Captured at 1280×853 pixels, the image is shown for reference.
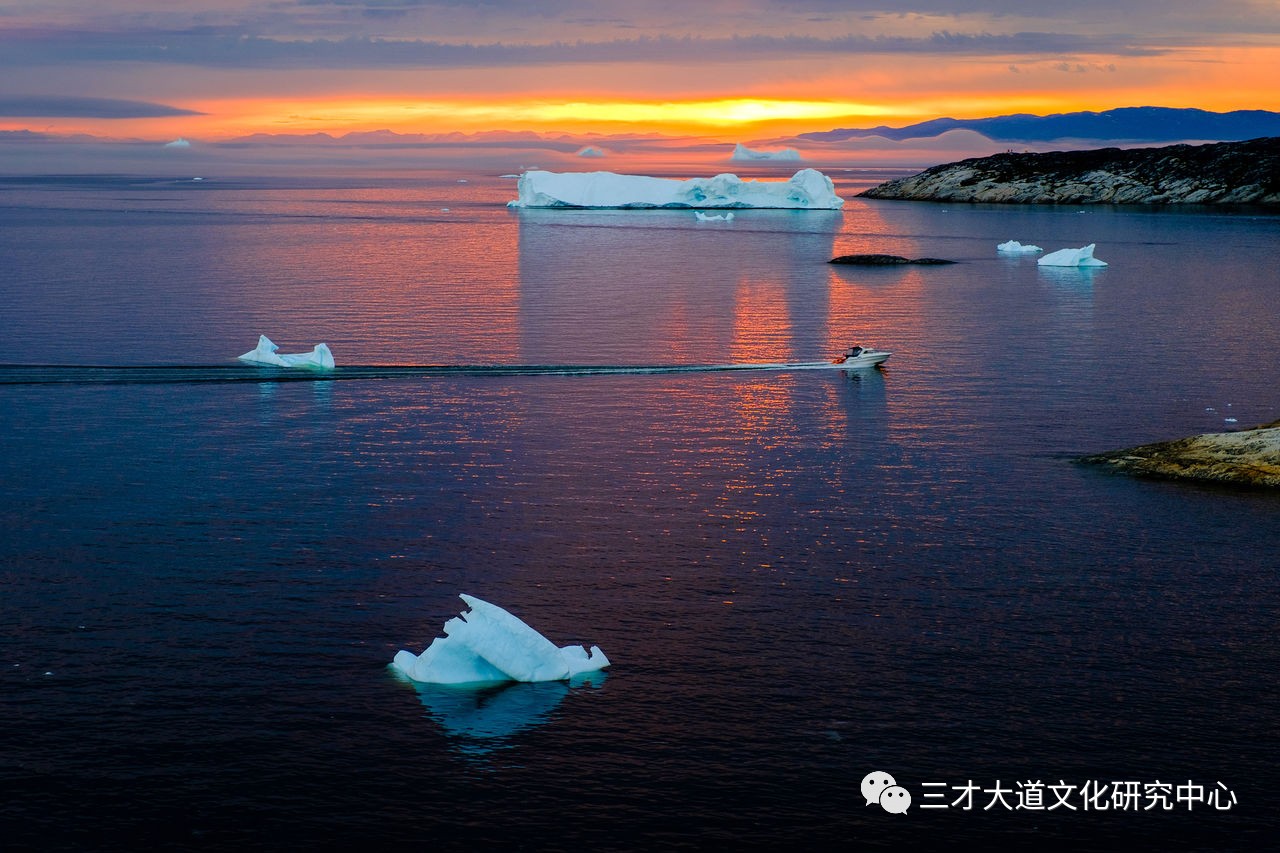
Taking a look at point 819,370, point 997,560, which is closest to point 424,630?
point 997,560

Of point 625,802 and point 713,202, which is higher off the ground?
point 713,202

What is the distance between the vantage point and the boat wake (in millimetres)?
51250

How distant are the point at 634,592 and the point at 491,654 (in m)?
5.09

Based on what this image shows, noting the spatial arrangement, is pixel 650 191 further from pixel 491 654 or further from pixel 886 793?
pixel 886 793

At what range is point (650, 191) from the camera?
197m

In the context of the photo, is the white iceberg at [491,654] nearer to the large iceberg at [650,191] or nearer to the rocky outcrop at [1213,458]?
the rocky outcrop at [1213,458]

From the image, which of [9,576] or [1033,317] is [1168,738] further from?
[1033,317]

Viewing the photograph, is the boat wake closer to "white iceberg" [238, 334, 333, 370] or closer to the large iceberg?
"white iceberg" [238, 334, 333, 370]

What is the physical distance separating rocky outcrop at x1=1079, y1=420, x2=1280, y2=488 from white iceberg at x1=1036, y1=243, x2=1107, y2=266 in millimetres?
65298

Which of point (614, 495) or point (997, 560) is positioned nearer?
point (997, 560)

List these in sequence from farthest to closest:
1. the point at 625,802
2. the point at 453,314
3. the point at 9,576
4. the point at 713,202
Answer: the point at 713,202 → the point at 453,314 → the point at 9,576 → the point at 625,802

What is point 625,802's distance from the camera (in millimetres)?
19562

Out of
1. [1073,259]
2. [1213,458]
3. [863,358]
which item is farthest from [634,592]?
[1073,259]

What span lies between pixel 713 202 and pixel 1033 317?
12445 cm
